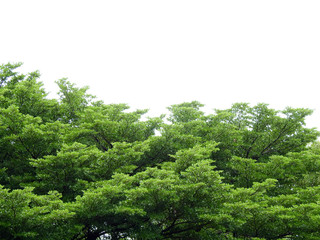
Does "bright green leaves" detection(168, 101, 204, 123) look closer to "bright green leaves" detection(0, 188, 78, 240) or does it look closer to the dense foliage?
the dense foliage

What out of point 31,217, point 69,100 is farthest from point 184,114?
point 31,217

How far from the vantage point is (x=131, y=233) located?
10.1 metres

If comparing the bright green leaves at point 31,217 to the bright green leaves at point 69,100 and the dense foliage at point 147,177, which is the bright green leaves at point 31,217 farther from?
the bright green leaves at point 69,100

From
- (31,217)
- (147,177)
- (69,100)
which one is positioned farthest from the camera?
(69,100)

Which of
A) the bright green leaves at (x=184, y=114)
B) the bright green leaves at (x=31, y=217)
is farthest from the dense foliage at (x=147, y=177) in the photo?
the bright green leaves at (x=184, y=114)

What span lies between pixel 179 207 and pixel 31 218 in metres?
4.81

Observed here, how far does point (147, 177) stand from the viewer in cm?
1112

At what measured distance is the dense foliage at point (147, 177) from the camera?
360 inches

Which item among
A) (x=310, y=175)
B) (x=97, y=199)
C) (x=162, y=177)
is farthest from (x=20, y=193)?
(x=310, y=175)

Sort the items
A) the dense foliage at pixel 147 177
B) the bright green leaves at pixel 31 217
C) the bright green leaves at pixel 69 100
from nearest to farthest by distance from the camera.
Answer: the bright green leaves at pixel 31 217 < the dense foliage at pixel 147 177 < the bright green leaves at pixel 69 100

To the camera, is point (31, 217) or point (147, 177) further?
point (147, 177)

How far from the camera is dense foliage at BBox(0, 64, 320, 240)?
9.15 m

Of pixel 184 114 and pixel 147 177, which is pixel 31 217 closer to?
pixel 147 177

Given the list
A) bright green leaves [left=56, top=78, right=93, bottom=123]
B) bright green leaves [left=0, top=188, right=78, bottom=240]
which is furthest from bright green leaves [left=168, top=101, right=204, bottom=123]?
bright green leaves [left=0, top=188, right=78, bottom=240]
